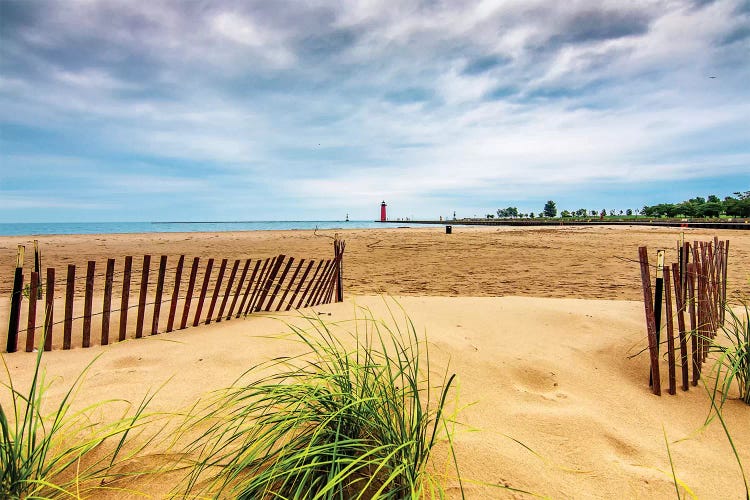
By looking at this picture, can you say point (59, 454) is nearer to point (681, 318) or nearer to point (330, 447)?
point (330, 447)

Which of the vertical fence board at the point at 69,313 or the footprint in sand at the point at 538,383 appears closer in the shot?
the footprint in sand at the point at 538,383

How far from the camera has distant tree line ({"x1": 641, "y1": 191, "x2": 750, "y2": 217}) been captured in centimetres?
5811

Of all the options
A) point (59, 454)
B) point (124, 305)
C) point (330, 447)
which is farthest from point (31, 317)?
point (330, 447)

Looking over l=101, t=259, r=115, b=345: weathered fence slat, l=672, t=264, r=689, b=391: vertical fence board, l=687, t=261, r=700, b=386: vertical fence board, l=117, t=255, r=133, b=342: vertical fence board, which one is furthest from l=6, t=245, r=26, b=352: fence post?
l=687, t=261, r=700, b=386: vertical fence board

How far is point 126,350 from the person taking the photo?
3781 mm

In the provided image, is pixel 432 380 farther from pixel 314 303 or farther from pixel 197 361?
pixel 314 303

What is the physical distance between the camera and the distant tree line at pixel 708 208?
58.1 m

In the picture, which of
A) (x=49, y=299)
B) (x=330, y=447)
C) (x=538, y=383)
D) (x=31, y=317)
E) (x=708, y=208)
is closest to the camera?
(x=330, y=447)

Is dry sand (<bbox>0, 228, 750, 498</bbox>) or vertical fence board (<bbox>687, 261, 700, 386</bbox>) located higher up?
vertical fence board (<bbox>687, 261, 700, 386</bbox>)

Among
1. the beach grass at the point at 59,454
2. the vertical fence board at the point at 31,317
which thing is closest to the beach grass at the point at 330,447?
the beach grass at the point at 59,454

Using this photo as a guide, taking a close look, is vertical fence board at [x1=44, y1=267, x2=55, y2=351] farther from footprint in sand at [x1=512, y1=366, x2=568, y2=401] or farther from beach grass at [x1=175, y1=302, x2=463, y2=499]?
footprint in sand at [x1=512, y1=366, x2=568, y2=401]

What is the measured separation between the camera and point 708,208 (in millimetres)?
62406

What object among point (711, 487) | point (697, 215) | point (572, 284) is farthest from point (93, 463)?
point (697, 215)

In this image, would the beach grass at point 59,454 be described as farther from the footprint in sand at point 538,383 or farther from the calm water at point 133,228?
the calm water at point 133,228
